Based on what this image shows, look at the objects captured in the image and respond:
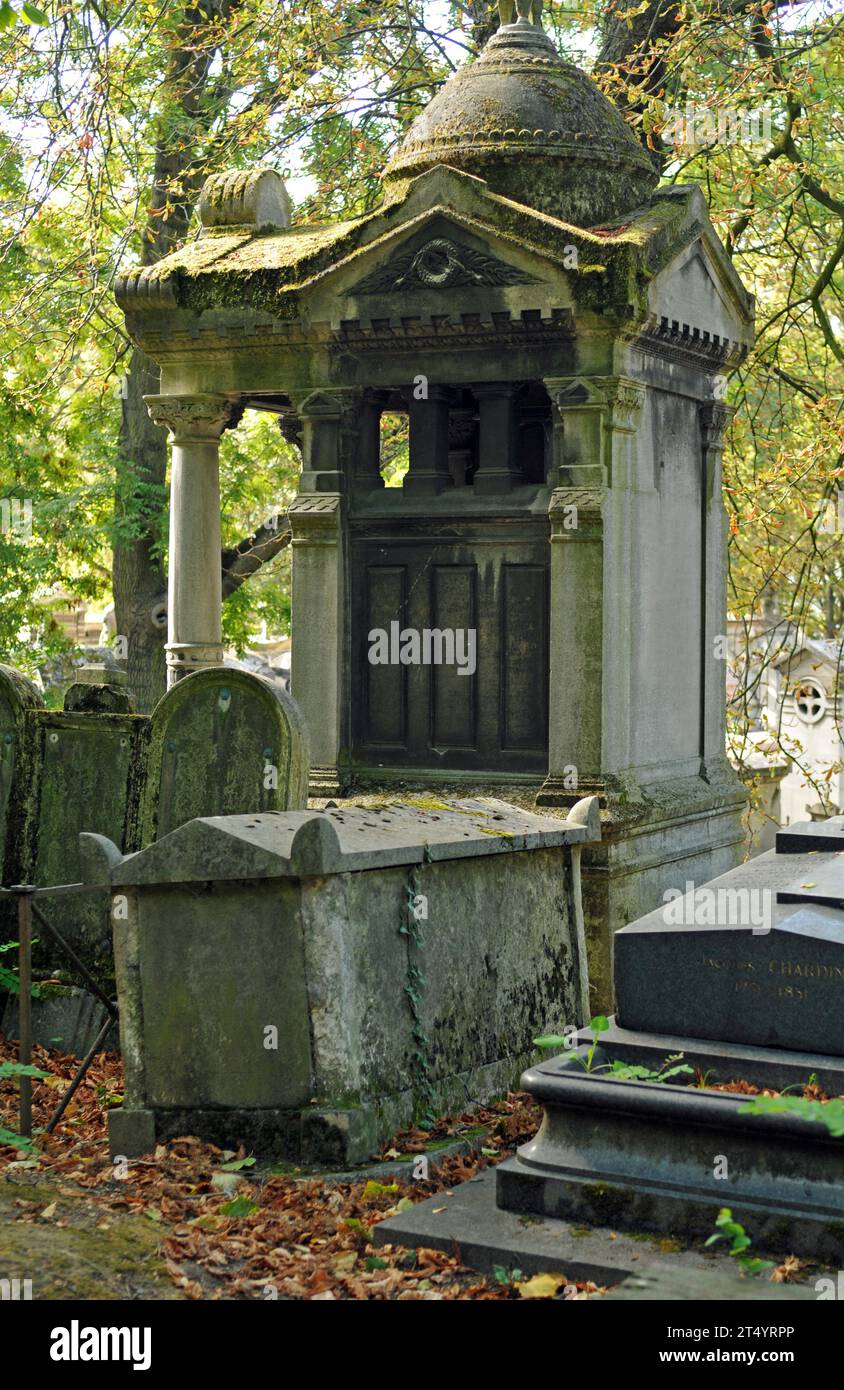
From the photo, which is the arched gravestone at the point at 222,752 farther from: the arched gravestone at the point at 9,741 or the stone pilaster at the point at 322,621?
the stone pilaster at the point at 322,621

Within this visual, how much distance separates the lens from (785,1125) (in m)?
4.99

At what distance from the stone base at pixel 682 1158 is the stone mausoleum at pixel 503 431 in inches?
131

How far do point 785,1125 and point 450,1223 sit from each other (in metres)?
1.12

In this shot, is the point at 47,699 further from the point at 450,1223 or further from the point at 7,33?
the point at 450,1223

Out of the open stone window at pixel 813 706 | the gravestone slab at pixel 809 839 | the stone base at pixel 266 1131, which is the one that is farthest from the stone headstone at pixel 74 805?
the open stone window at pixel 813 706

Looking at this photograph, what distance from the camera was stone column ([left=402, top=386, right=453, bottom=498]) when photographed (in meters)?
9.72

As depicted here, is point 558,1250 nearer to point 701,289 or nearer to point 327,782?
point 327,782

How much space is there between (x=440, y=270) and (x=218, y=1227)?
218 inches

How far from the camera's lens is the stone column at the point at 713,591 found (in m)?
10.6

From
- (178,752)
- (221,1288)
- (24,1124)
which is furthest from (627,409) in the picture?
(221,1288)

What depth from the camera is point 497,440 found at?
9.59m

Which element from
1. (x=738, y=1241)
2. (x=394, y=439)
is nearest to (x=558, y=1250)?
(x=738, y=1241)

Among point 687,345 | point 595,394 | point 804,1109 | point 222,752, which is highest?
point 687,345

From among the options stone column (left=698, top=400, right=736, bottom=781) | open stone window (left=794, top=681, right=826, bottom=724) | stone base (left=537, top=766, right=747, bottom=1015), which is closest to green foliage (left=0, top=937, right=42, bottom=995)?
stone base (left=537, top=766, right=747, bottom=1015)
